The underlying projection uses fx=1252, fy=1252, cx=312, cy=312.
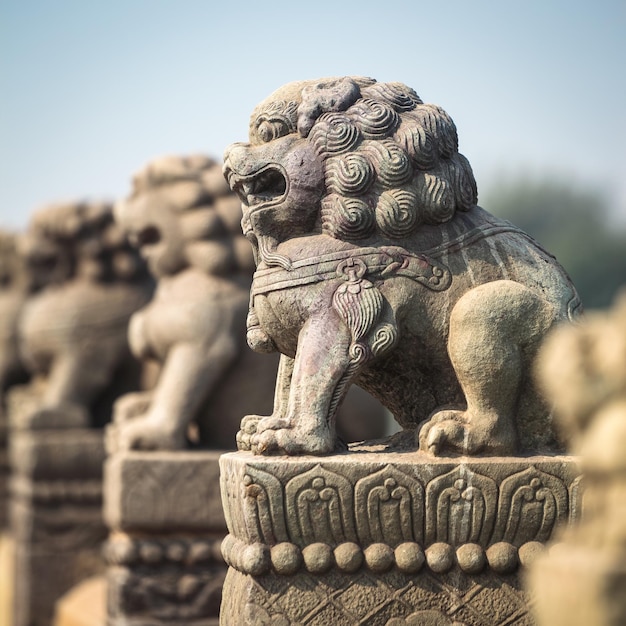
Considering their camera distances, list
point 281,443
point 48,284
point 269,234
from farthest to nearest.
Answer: point 48,284
point 269,234
point 281,443

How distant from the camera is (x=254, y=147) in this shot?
3.69m

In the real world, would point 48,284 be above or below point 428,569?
above

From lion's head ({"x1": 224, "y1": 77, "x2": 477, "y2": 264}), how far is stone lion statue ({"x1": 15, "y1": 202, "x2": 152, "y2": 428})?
4.19 m

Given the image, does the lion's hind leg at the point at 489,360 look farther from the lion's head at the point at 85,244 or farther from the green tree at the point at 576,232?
the green tree at the point at 576,232

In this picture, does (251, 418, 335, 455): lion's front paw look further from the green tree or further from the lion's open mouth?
the green tree

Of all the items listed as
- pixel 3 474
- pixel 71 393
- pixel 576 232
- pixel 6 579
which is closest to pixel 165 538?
pixel 71 393

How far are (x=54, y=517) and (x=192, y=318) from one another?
253 cm

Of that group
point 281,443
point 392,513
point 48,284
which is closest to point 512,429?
point 392,513

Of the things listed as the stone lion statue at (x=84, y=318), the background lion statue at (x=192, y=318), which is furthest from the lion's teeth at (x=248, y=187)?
the stone lion statue at (x=84, y=318)

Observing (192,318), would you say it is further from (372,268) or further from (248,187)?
(372,268)

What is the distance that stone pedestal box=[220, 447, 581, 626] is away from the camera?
3.36 metres

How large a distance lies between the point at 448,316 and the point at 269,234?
0.57m

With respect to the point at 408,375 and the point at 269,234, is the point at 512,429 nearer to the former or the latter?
the point at 408,375

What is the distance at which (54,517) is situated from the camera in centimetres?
795
